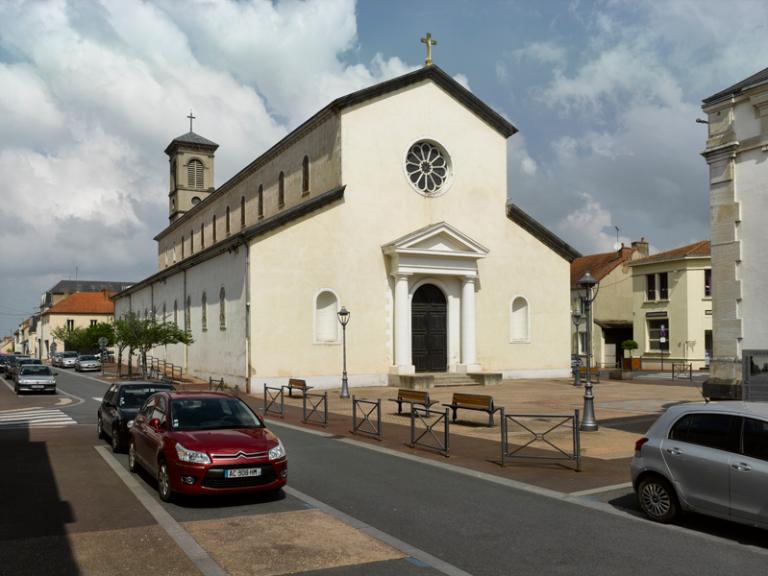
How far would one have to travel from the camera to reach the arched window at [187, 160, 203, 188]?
188 ft

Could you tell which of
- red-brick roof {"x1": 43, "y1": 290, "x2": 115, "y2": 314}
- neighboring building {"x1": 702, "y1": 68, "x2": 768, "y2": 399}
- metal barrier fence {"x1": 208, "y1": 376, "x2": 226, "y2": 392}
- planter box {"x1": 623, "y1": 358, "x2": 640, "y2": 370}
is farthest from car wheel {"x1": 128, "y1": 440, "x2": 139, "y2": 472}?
red-brick roof {"x1": 43, "y1": 290, "x2": 115, "y2": 314}

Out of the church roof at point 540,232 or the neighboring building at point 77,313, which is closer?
the church roof at point 540,232

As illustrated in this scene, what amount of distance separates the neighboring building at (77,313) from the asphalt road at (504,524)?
90882 mm

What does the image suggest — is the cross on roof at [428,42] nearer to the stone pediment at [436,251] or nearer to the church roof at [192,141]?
the stone pediment at [436,251]

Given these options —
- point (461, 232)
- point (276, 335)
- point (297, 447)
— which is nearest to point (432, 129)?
point (461, 232)

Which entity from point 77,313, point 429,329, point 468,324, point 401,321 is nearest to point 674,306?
point 468,324

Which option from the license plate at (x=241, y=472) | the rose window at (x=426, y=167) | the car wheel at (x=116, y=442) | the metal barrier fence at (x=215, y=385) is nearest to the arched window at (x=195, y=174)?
the metal barrier fence at (x=215, y=385)

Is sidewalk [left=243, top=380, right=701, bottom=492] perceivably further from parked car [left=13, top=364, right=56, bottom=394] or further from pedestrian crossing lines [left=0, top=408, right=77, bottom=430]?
parked car [left=13, top=364, right=56, bottom=394]

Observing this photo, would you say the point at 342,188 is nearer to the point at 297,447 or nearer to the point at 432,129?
the point at 432,129

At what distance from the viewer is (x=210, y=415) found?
10828 mm

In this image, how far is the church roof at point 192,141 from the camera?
56469 millimetres

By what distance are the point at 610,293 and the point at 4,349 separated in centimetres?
18089

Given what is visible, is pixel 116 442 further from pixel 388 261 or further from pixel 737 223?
pixel 388 261

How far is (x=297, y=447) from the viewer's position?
49.0 feet
